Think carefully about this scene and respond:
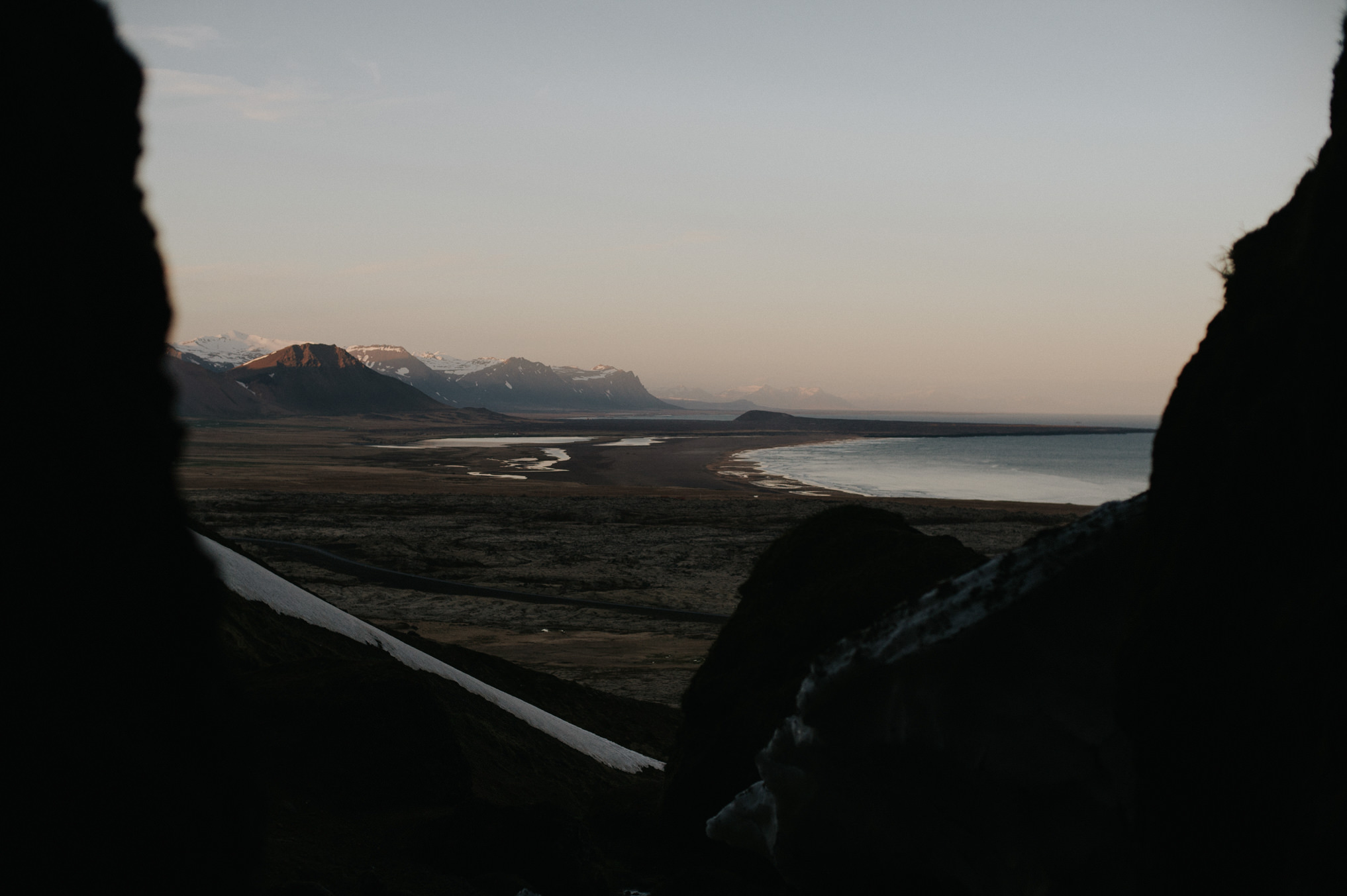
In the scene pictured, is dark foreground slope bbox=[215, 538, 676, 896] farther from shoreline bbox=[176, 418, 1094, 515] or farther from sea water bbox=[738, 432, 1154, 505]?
sea water bbox=[738, 432, 1154, 505]

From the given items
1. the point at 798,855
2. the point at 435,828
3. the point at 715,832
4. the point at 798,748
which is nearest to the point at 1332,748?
the point at 798,748

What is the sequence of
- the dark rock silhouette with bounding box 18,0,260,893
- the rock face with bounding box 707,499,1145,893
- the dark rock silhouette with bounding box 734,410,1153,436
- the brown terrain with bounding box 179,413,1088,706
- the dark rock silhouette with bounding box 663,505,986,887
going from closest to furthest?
the dark rock silhouette with bounding box 18,0,260,893
the rock face with bounding box 707,499,1145,893
the dark rock silhouette with bounding box 663,505,986,887
the brown terrain with bounding box 179,413,1088,706
the dark rock silhouette with bounding box 734,410,1153,436

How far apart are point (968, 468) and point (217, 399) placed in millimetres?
156508

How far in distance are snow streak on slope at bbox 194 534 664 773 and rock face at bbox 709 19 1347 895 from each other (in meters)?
6.69

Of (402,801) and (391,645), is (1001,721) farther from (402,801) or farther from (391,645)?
(391,645)

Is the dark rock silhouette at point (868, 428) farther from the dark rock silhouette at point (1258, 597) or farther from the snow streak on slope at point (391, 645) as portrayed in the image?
the dark rock silhouette at point (1258, 597)

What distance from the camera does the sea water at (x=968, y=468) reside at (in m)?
61.4

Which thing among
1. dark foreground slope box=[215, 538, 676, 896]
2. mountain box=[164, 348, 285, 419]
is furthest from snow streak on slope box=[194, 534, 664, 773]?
mountain box=[164, 348, 285, 419]

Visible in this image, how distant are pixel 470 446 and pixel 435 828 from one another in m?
97.6

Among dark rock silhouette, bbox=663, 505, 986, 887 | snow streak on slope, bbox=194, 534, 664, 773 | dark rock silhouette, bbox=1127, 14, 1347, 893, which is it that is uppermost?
dark rock silhouette, bbox=1127, 14, 1347, 893

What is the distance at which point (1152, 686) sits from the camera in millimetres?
3000

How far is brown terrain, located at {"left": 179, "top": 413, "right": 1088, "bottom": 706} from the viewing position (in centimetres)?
1991

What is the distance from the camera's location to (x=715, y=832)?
17.4ft

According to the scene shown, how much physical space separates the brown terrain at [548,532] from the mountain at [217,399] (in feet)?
337
